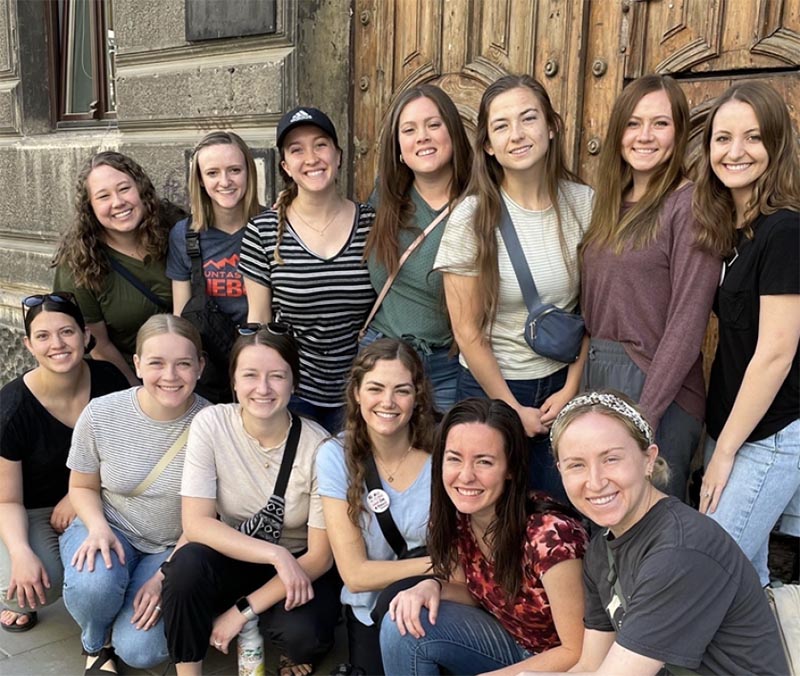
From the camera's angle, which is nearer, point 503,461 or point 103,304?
point 503,461

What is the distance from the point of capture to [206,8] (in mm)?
4402

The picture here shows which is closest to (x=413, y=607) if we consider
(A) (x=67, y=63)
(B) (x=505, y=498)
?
(B) (x=505, y=498)

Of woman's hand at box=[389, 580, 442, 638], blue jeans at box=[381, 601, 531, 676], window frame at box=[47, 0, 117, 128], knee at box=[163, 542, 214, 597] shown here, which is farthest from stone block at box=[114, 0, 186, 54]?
blue jeans at box=[381, 601, 531, 676]

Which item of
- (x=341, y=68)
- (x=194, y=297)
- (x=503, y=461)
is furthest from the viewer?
(x=341, y=68)

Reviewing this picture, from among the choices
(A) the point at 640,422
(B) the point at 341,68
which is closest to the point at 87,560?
(A) the point at 640,422

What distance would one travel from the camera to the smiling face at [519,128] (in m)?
2.60

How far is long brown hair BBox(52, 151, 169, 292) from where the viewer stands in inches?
137

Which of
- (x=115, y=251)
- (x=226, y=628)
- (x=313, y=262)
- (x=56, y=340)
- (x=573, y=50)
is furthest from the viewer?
(x=115, y=251)

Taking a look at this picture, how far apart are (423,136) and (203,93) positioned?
224 cm

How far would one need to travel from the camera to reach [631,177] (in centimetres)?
254

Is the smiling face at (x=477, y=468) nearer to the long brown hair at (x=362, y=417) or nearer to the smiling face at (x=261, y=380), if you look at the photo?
the long brown hair at (x=362, y=417)

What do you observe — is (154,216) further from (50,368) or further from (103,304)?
(50,368)

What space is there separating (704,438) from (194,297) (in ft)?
6.63

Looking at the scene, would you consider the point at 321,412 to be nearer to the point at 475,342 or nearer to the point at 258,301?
the point at 258,301
